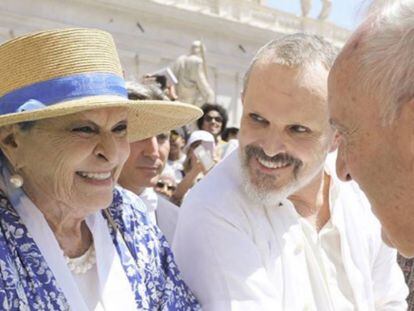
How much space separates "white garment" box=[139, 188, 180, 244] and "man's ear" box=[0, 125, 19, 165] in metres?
1.16

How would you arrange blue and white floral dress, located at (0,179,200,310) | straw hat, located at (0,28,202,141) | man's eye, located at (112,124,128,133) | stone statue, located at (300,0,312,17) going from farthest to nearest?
stone statue, located at (300,0,312,17)
man's eye, located at (112,124,128,133)
straw hat, located at (0,28,202,141)
blue and white floral dress, located at (0,179,200,310)

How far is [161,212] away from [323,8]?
21.9 m

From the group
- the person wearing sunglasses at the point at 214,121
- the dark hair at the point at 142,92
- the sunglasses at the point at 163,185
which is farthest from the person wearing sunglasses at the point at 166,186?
the person wearing sunglasses at the point at 214,121

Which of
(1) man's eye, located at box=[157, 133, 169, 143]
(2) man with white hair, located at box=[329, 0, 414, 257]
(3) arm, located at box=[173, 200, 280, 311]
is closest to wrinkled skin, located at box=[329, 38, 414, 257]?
(2) man with white hair, located at box=[329, 0, 414, 257]

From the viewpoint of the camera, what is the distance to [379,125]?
1.44 m

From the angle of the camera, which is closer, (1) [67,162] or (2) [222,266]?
(1) [67,162]

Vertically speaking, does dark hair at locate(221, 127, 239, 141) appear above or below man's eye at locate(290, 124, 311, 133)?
below

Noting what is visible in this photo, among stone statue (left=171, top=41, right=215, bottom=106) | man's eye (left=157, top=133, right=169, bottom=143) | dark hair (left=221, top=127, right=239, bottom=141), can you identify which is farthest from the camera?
stone statue (left=171, top=41, right=215, bottom=106)

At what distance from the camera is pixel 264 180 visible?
2.36 metres

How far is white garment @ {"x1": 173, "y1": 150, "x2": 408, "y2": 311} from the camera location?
7.20 feet

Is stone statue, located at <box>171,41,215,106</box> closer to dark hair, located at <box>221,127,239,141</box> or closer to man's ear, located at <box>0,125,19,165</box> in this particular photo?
dark hair, located at <box>221,127,239,141</box>

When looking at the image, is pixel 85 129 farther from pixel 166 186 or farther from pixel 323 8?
pixel 323 8

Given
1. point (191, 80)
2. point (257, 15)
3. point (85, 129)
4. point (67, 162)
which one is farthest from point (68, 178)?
point (257, 15)

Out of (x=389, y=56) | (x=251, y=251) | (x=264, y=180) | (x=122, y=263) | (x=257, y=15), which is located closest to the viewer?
(x=389, y=56)
